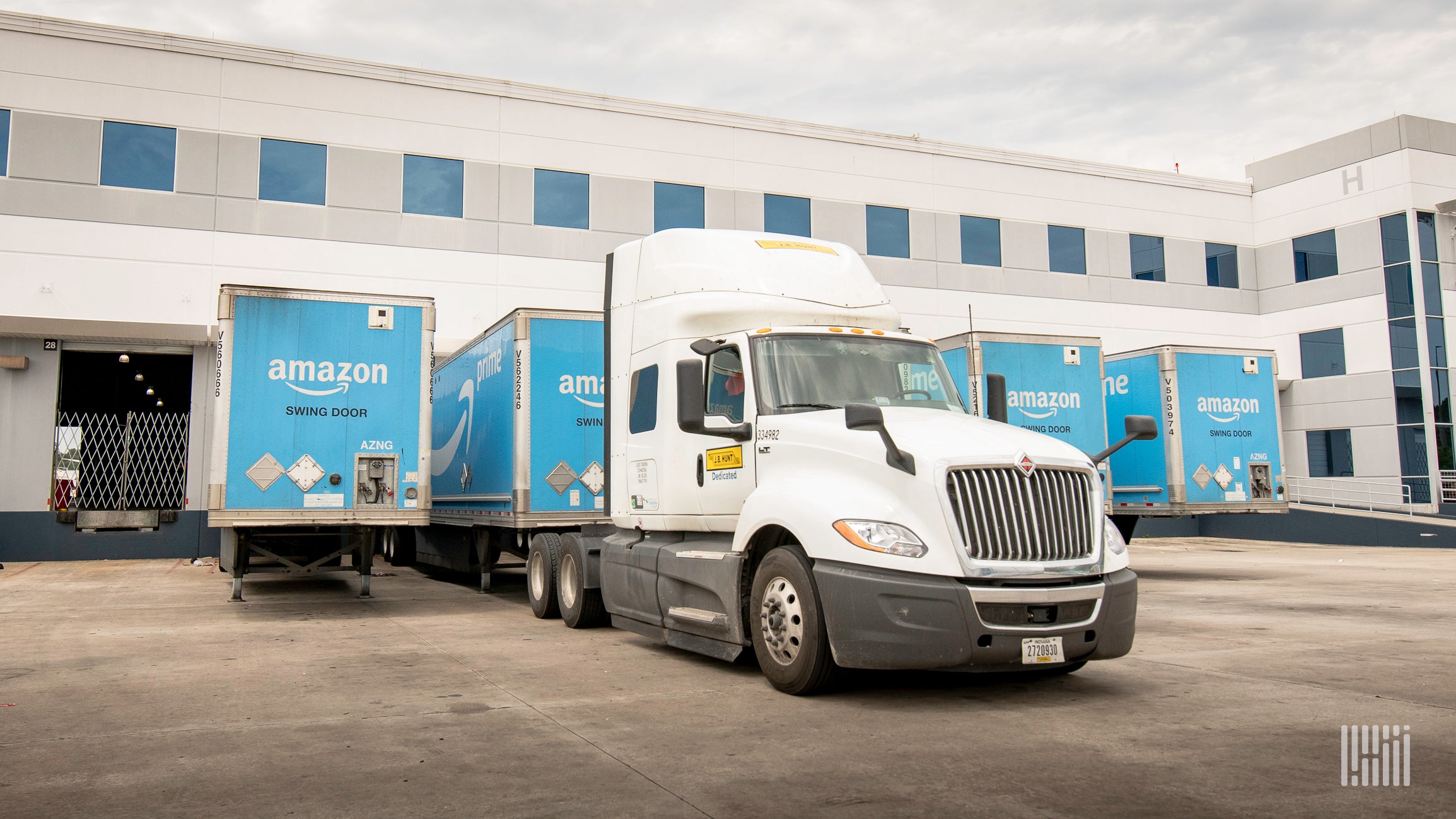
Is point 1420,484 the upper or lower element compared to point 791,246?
Answer: lower

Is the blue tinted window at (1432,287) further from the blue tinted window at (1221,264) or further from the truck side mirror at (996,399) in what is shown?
the truck side mirror at (996,399)

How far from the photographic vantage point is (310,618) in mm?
11477

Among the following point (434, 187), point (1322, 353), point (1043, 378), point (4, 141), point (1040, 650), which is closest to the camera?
point (1040, 650)

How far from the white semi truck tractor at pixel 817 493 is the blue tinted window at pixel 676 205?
51.5 feet

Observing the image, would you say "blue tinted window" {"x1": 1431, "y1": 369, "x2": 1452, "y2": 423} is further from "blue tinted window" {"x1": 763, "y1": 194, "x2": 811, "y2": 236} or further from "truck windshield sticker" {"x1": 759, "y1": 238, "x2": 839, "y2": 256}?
"truck windshield sticker" {"x1": 759, "y1": 238, "x2": 839, "y2": 256}

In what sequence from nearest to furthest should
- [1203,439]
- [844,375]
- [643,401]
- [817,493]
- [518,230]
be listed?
[817,493], [844,375], [643,401], [1203,439], [518,230]

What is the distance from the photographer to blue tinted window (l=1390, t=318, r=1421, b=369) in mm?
29578

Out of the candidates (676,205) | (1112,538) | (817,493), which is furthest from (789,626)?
(676,205)

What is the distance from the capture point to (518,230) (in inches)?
937

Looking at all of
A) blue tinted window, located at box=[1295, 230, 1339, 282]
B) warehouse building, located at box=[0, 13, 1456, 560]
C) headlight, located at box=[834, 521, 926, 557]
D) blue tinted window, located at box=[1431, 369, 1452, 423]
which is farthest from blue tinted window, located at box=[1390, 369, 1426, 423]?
headlight, located at box=[834, 521, 926, 557]

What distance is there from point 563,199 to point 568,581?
15.3 m

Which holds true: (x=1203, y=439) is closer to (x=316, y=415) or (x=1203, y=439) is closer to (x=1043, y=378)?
(x=1043, y=378)

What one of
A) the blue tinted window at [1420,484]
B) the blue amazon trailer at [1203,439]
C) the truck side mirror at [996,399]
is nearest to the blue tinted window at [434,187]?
the blue amazon trailer at [1203,439]

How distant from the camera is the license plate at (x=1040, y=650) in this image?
19.9 feet
